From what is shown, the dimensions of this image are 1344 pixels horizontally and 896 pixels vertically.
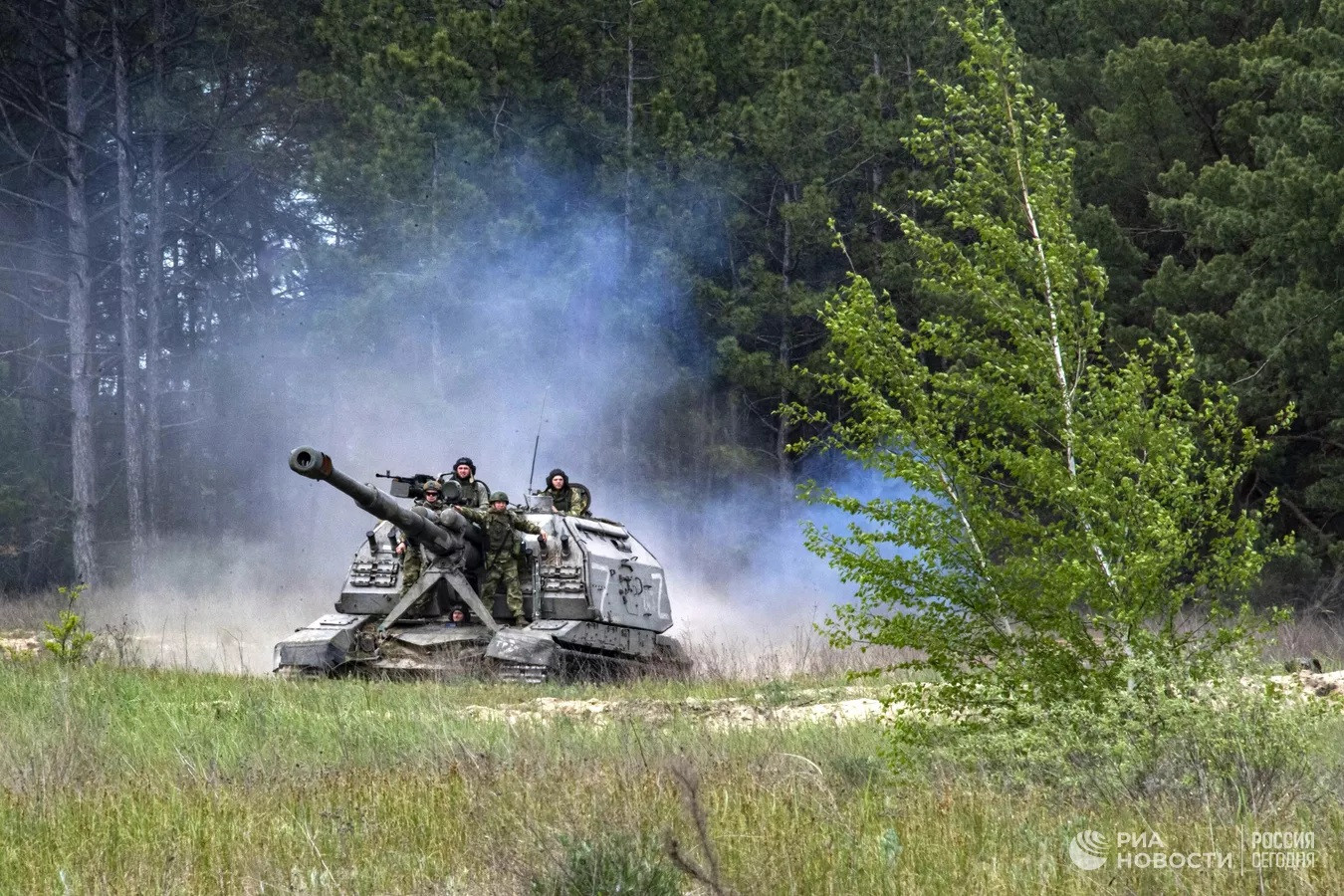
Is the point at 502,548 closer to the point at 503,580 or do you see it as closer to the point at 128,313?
the point at 503,580

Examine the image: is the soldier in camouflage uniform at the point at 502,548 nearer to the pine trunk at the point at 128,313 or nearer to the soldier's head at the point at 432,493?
the soldier's head at the point at 432,493

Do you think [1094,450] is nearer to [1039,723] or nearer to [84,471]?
[1039,723]

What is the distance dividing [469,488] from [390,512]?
2.08 meters

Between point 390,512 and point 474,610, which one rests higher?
point 390,512

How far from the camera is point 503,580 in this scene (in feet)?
55.0

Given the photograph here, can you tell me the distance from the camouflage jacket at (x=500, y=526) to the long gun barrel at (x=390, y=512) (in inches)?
8.3

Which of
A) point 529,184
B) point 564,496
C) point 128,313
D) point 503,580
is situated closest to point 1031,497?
point 503,580

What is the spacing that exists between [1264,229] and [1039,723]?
45.5ft

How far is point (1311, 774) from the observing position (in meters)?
7.71

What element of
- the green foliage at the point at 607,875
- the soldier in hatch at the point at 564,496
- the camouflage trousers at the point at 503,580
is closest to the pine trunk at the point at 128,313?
the soldier in hatch at the point at 564,496

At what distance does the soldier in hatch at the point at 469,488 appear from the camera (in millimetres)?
16969

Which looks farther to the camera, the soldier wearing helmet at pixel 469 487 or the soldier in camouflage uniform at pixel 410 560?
the soldier wearing helmet at pixel 469 487

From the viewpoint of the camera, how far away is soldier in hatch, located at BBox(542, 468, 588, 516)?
1833cm

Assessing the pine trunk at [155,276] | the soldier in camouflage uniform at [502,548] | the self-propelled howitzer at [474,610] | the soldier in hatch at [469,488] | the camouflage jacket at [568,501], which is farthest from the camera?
the pine trunk at [155,276]
